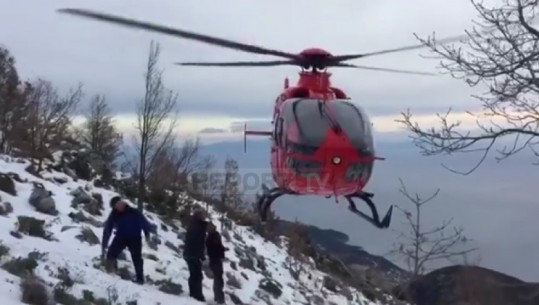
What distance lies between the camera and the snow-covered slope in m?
12.0

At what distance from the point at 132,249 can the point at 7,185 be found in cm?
497

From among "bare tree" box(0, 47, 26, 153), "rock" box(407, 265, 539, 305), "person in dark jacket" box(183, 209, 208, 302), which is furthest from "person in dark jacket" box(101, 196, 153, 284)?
"rock" box(407, 265, 539, 305)

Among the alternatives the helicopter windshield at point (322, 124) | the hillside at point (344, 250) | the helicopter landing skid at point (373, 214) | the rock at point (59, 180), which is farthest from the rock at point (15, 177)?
the hillside at point (344, 250)

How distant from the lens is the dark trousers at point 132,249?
1376 cm

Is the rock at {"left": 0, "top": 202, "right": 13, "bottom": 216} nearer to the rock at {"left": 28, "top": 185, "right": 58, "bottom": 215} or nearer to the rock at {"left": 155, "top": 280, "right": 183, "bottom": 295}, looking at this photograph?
the rock at {"left": 28, "top": 185, "right": 58, "bottom": 215}

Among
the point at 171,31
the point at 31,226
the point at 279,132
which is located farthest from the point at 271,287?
the point at 171,31

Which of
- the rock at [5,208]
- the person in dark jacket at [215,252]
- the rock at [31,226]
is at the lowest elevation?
the person in dark jacket at [215,252]

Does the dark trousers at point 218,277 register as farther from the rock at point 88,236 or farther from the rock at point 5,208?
the rock at point 5,208

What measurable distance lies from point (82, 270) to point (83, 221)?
471 centimetres

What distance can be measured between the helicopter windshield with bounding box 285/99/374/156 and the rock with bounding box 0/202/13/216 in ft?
22.7

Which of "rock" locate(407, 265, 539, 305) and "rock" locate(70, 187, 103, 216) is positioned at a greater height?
"rock" locate(70, 187, 103, 216)

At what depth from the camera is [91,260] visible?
560 inches

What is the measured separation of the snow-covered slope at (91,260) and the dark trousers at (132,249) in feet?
0.90

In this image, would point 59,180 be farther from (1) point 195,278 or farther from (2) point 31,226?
(1) point 195,278
